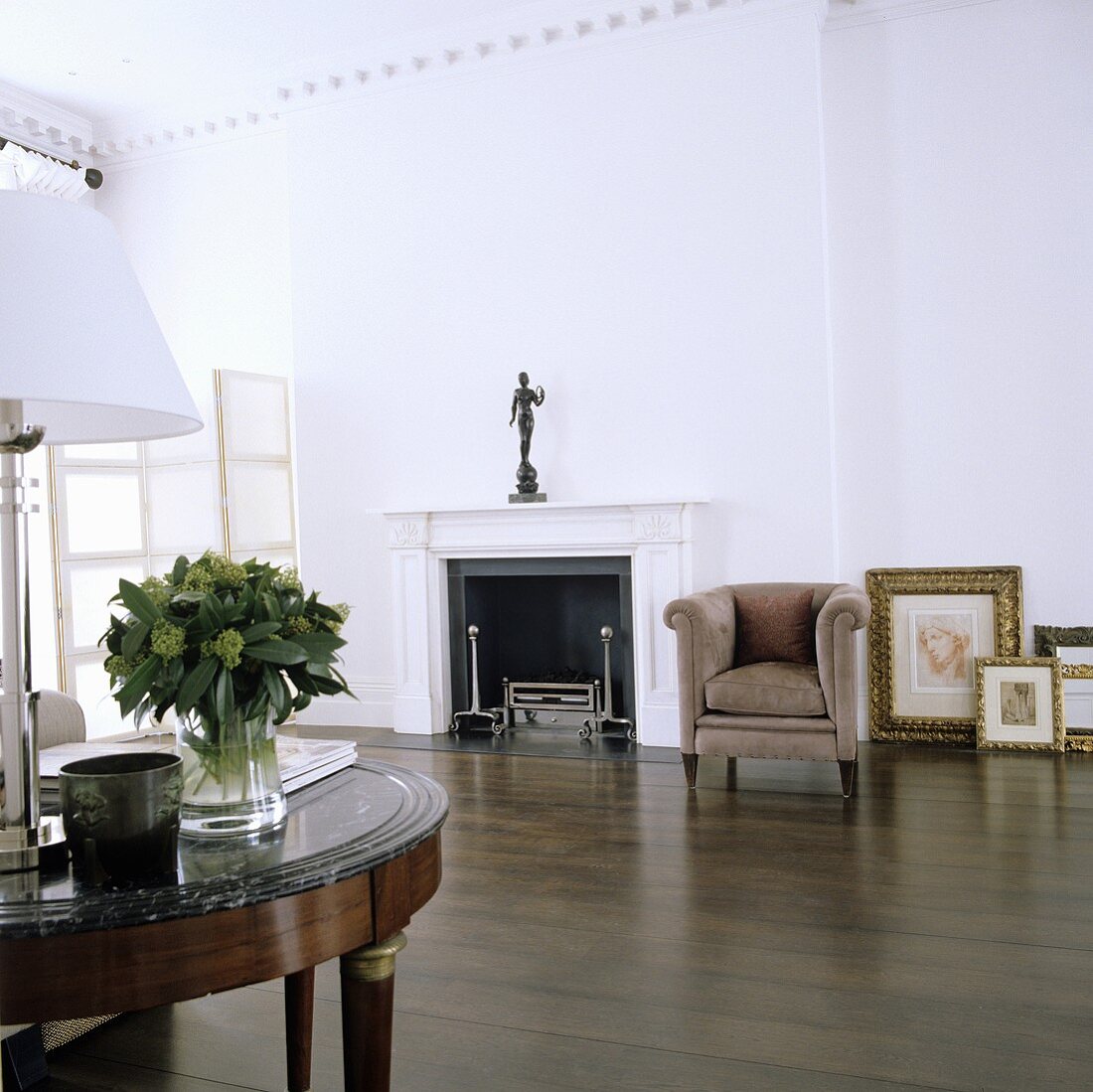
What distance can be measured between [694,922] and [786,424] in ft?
9.61

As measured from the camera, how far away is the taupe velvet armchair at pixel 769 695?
13.7ft

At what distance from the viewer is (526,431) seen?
5531mm

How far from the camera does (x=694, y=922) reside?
2961 mm

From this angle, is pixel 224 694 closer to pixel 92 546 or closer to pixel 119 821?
pixel 119 821

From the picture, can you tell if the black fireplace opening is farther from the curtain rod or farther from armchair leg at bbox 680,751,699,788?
the curtain rod

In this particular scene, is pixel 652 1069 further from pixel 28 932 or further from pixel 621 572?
pixel 621 572

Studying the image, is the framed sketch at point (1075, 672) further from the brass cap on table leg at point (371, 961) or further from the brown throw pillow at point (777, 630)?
the brass cap on table leg at point (371, 961)

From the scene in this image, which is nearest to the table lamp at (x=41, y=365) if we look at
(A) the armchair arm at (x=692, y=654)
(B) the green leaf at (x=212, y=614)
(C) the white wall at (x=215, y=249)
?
(B) the green leaf at (x=212, y=614)

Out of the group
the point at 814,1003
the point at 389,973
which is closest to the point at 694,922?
the point at 814,1003

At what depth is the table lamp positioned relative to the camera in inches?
46.9

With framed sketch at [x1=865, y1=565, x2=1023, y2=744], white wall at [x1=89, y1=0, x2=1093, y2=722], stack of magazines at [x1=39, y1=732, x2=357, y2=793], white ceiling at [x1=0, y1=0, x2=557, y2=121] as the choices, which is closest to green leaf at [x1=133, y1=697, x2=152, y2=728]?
stack of magazines at [x1=39, y1=732, x2=357, y2=793]

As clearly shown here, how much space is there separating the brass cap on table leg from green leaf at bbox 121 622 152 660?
1.64ft

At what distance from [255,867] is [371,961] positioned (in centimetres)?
23

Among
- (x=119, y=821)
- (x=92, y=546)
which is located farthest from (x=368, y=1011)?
(x=92, y=546)
